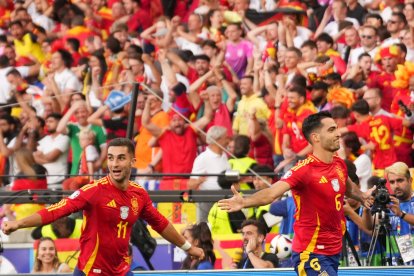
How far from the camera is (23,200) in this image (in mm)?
15844

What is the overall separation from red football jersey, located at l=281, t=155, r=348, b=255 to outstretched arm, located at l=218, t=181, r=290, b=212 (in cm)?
29

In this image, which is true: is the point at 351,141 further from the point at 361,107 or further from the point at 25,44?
the point at 25,44

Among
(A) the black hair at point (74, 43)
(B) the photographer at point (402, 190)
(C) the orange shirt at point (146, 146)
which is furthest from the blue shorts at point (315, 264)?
(A) the black hair at point (74, 43)

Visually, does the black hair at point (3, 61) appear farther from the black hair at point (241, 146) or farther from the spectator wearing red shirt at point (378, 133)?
the spectator wearing red shirt at point (378, 133)

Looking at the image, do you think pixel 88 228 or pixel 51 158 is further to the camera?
pixel 51 158

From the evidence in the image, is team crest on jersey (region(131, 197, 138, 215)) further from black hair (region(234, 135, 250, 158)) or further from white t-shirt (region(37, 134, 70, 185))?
white t-shirt (region(37, 134, 70, 185))

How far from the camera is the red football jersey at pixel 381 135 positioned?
16703 millimetres

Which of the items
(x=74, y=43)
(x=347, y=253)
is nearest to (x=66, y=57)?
(x=74, y=43)

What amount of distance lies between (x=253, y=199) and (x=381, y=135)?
5909 millimetres

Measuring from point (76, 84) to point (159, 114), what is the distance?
2912 millimetres

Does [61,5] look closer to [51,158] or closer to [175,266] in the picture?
[51,158]

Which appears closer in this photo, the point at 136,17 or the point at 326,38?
the point at 326,38

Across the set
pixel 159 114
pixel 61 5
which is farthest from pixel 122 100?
pixel 61 5

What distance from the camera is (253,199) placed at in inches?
436
